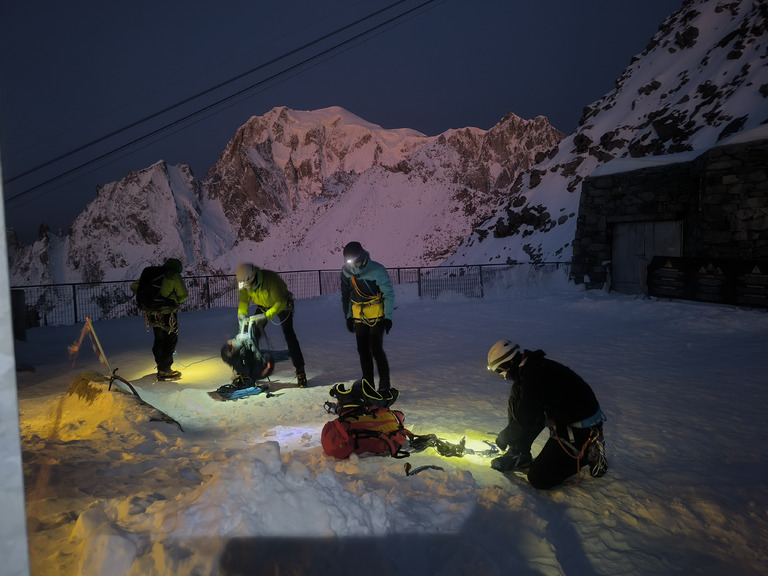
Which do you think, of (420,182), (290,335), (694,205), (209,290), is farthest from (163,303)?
(420,182)

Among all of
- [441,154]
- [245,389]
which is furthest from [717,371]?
[441,154]

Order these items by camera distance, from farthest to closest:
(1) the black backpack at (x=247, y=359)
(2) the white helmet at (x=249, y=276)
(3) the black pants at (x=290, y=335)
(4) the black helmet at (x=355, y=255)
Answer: (1) the black backpack at (x=247, y=359) < (3) the black pants at (x=290, y=335) < (2) the white helmet at (x=249, y=276) < (4) the black helmet at (x=355, y=255)

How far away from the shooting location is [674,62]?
3741 centimetres

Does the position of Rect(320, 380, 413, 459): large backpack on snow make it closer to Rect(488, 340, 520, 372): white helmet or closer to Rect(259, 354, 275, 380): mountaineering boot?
Rect(488, 340, 520, 372): white helmet

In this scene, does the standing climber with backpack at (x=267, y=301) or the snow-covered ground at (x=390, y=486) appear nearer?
the snow-covered ground at (x=390, y=486)

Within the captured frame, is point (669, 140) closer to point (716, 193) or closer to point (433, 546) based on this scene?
point (716, 193)

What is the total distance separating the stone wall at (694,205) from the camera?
13922mm

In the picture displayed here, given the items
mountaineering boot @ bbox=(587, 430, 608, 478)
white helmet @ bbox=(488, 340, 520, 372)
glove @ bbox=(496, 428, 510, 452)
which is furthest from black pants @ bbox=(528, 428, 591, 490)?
white helmet @ bbox=(488, 340, 520, 372)

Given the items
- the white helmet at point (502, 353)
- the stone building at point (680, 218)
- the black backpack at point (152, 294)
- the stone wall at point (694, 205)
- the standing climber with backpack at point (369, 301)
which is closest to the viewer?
the white helmet at point (502, 353)

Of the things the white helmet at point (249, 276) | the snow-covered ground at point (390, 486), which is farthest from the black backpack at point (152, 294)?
the white helmet at point (249, 276)

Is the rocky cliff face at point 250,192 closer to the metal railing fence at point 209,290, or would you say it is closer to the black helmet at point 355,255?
the metal railing fence at point 209,290

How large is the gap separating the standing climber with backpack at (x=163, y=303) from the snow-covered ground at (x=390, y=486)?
468mm

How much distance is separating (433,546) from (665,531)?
1.71 m

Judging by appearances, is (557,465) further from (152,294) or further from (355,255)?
(152,294)
